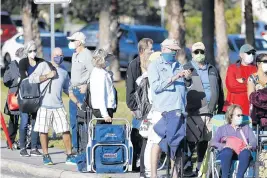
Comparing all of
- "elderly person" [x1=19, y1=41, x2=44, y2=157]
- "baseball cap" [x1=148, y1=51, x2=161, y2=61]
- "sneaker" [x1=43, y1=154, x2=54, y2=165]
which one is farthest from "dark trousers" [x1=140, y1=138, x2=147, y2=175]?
"elderly person" [x1=19, y1=41, x2=44, y2=157]

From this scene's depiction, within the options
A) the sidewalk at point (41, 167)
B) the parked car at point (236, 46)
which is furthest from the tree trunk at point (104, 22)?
the sidewalk at point (41, 167)

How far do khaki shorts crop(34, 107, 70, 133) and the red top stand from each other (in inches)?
102

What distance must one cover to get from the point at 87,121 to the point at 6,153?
7.73 feet

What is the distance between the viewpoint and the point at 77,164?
1324 cm

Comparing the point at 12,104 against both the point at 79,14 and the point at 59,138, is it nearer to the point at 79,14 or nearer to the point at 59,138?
the point at 59,138

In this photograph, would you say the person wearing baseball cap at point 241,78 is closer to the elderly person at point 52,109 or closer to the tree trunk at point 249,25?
the elderly person at point 52,109

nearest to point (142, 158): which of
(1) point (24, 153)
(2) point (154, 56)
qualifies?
(2) point (154, 56)

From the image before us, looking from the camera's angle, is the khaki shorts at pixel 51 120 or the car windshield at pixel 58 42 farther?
the car windshield at pixel 58 42

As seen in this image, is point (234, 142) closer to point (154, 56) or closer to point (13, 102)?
point (154, 56)

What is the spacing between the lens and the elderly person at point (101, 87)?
42.0 ft

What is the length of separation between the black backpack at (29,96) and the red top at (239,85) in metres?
2.81

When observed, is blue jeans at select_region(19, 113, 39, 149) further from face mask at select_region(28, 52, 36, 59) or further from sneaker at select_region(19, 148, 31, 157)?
face mask at select_region(28, 52, 36, 59)

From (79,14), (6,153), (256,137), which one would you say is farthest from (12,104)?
(79,14)

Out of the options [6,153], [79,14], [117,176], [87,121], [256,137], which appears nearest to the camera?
[256,137]
